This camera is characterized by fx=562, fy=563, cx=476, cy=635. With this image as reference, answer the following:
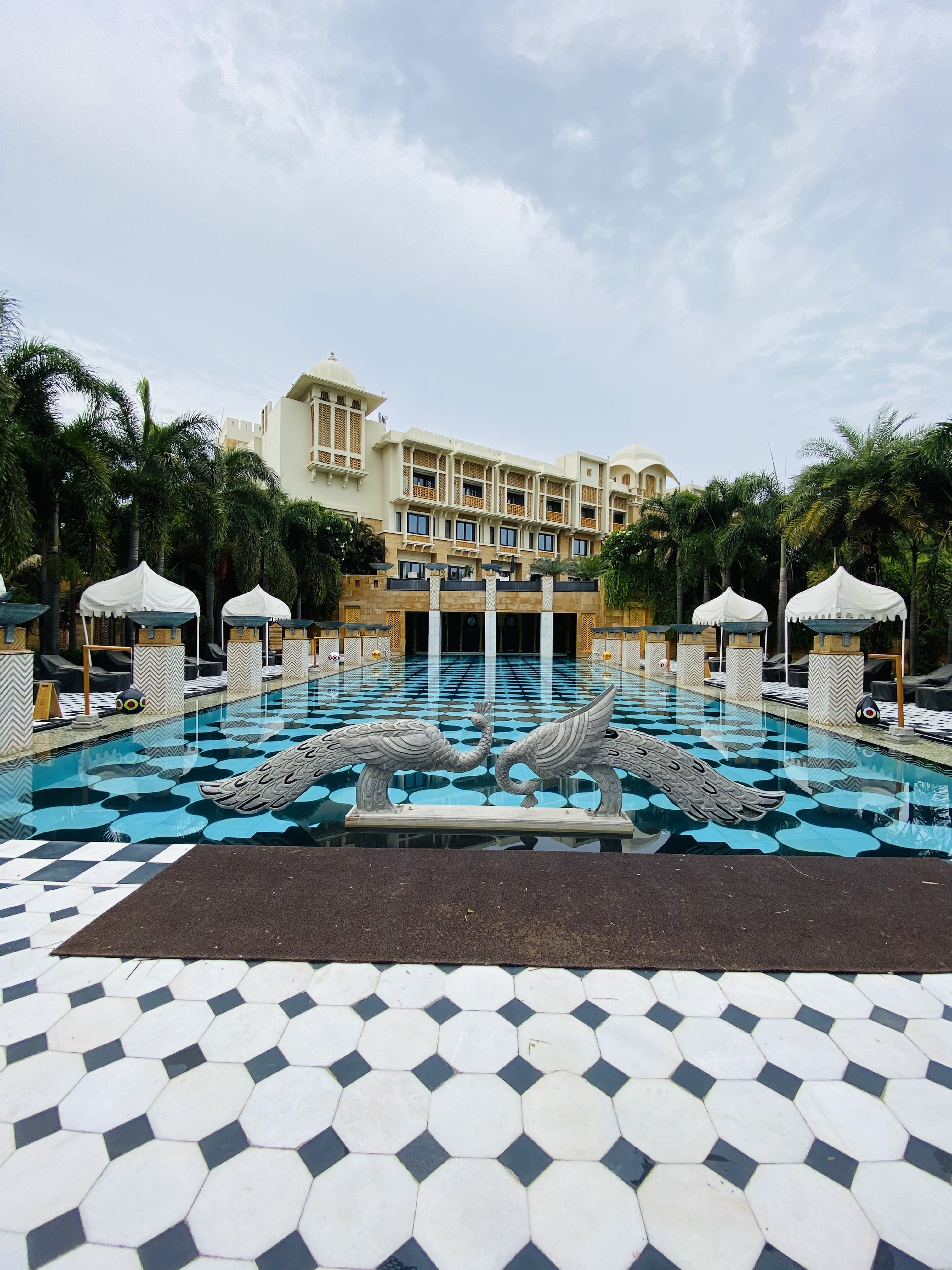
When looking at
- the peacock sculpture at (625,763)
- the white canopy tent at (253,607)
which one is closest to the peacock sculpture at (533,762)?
the peacock sculpture at (625,763)

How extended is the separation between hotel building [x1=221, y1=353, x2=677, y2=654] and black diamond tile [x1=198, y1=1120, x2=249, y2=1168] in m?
27.0

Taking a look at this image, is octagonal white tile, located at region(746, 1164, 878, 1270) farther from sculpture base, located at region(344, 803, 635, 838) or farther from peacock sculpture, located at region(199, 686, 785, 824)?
sculpture base, located at region(344, 803, 635, 838)

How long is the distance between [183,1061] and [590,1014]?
1.67m

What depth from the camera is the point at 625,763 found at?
4.37 metres

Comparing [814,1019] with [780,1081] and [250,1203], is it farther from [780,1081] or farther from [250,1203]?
[250,1203]

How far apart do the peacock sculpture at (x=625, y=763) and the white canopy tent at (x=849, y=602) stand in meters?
7.62

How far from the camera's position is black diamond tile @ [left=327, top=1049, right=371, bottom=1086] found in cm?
213

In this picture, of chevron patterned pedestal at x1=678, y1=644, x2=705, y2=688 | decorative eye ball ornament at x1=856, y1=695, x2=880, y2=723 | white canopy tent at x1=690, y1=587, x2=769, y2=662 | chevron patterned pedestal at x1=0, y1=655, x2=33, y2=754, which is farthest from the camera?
chevron patterned pedestal at x1=678, y1=644, x2=705, y2=688

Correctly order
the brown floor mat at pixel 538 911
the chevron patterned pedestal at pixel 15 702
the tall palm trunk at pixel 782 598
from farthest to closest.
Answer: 1. the tall palm trunk at pixel 782 598
2. the chevron patterned pedestal at pixel 15 702
3. the brown floor mat at pixel 538 911

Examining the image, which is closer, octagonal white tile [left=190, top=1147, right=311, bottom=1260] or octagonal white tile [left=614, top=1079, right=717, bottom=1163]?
octagonal white tile [left=190, top=1147, right=311, bottom=1260]

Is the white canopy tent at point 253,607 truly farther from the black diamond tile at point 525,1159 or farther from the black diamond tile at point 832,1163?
the black diamond tile at point 832,1163

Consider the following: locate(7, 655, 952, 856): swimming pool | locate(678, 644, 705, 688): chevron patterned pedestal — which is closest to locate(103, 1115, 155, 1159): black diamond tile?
locate(7, 655, 952, 856): swimming pool

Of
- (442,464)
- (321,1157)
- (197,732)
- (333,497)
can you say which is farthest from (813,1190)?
(442,464)

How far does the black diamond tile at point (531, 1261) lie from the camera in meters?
1.47
